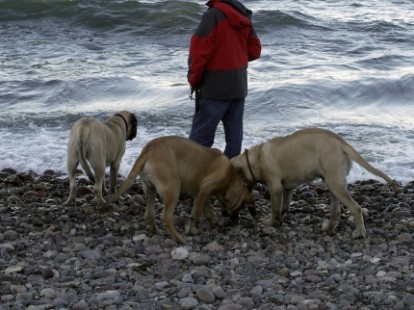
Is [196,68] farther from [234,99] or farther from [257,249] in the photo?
[257,249]

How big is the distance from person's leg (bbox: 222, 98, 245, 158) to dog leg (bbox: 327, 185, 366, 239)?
79.0 inches

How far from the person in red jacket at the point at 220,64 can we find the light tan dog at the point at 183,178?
1249 millimetres

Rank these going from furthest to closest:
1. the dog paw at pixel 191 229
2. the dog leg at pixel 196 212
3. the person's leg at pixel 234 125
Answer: the person's leg at pixel 234 125
the dog paw at pixel 191 229
the dog leg at pixel 196 212

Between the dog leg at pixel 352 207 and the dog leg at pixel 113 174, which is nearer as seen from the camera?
the dog leg at pixel 352 207

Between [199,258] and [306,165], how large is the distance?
63.2 inches

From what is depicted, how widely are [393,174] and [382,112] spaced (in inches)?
148

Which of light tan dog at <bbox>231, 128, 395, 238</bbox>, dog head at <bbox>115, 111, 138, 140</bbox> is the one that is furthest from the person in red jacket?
light tan dog at <bbox>231, 128, 395, 238</bbox>

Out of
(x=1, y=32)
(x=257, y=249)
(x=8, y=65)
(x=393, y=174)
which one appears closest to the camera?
(x=257, y=249)

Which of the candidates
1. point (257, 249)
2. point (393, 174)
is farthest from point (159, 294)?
point (393, 174)

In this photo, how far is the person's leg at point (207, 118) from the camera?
9.49 metres

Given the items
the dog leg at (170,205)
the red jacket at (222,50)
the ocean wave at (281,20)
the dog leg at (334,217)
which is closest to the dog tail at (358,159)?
the dog leg at (334,217)

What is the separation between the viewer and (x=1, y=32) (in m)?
21.1

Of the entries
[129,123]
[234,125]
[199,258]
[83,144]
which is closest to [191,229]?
[199,258]

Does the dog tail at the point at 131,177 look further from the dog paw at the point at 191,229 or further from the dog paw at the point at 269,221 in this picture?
the dog paw at the point at 269,221
